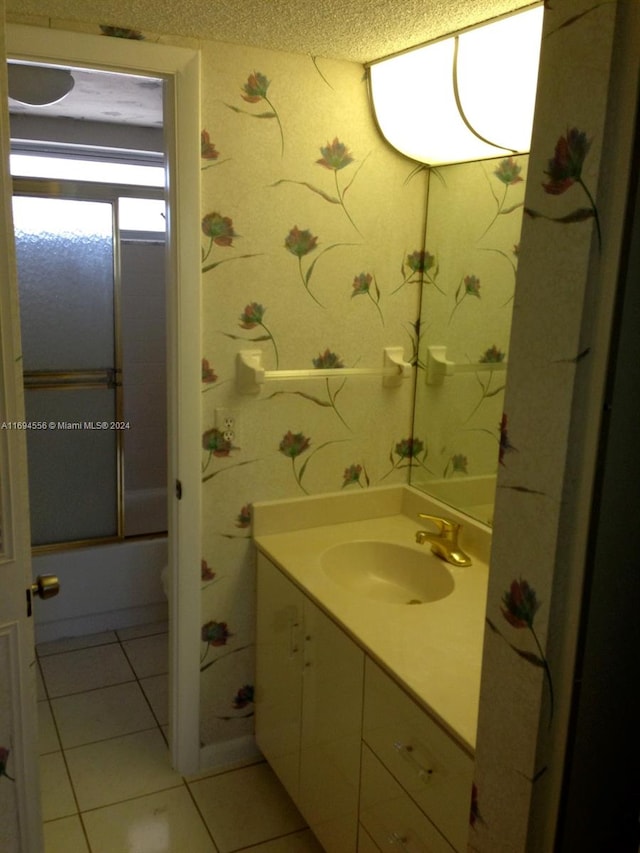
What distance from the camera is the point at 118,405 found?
10.7 feet

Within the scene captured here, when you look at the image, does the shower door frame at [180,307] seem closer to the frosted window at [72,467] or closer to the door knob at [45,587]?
the door knob at [45,587]

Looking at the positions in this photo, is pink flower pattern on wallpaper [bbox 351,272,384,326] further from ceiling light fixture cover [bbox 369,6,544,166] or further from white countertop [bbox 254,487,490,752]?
white countertop [bbox 254,487,490,752]

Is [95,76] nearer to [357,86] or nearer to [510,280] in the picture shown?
[357,86]

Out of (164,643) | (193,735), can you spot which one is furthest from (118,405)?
(193,735)

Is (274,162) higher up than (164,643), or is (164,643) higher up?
(274,162)

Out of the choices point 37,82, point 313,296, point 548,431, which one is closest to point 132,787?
point 313,296

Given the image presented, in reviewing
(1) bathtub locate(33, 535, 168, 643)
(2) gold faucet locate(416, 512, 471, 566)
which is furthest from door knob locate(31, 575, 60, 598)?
(1) bathtub locate(33, 535, 168, 643)

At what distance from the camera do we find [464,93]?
1796 millimetres

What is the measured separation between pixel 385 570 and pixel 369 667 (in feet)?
1.91

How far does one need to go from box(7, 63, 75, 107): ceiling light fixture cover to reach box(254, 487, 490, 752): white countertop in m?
1.53

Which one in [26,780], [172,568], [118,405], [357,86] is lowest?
[26,780]

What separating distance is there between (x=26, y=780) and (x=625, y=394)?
141cm

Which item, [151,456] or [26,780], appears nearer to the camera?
[26,780]

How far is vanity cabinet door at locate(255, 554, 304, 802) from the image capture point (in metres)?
1.93
